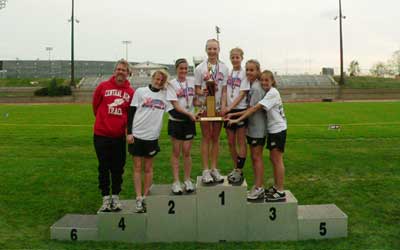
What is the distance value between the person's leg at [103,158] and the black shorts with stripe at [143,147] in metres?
0.29

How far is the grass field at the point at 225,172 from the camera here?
501cm

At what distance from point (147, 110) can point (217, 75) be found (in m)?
0.92

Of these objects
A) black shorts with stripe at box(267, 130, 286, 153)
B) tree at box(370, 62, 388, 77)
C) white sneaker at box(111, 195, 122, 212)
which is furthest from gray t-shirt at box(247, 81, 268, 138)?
tree at box(370, 62, 388, 77)

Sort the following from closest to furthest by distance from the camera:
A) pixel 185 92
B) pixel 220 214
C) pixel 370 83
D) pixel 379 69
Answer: pixel 220 214
pixel 185 92
pixel 370 83
pixel 379 69

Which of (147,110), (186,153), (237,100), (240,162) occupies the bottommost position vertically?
(240,162)

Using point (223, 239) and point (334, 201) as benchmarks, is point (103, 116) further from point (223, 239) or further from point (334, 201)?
point (334, 201)

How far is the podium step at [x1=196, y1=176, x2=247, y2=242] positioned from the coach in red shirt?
1.01 m

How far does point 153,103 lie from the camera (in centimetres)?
523

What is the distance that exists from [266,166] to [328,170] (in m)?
1.19

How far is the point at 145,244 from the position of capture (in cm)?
507

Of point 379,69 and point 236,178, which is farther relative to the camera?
point 379,69

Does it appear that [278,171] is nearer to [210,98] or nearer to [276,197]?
[276,197]

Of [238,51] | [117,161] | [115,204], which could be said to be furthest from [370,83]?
[115,204]

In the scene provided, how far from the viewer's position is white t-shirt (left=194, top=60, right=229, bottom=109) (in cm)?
534
